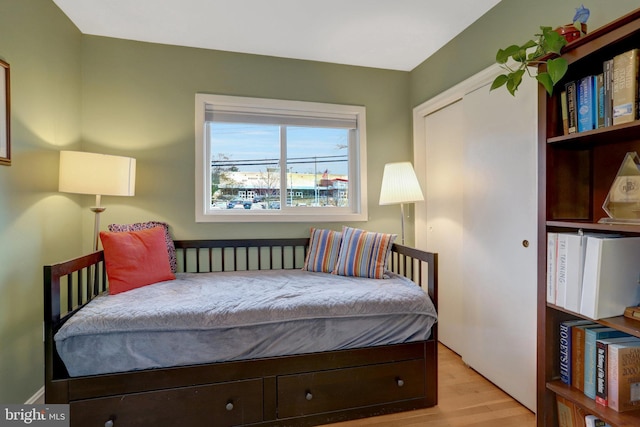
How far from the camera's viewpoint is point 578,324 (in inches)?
50.4

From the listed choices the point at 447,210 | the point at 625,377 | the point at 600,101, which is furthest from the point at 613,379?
the point at 447,210

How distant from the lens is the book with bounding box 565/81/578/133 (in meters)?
1.22

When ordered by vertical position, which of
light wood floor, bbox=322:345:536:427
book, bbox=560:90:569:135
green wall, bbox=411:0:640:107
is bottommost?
light wood floor, bbox=322:345:536:427

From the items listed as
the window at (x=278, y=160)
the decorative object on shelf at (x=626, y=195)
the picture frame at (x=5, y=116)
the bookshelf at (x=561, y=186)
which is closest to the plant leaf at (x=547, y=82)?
the bookshelf at (x=561, y=186)

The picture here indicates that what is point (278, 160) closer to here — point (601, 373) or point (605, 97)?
point (605, 97)

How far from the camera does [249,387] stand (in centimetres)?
157

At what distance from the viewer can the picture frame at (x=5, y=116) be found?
153 centimetres

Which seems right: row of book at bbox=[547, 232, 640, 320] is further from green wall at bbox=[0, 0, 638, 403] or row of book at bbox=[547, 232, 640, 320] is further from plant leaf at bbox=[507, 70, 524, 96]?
green wall at bbox=[0, 0, 638, 403]

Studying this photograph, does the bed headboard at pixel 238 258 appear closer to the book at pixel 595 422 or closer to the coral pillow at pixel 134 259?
the coral pillow at pixel 134 259

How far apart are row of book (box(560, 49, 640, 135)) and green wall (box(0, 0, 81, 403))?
251cm

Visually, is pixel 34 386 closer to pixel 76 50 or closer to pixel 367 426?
pixel 367 426

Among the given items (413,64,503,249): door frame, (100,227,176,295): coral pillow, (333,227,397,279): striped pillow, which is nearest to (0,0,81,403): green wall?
(100,227,176,295): coral pillow

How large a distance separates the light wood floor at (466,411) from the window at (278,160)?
1414 millimetres

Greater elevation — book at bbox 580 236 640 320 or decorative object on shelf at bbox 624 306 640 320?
book at bbox 580 236 640 320
